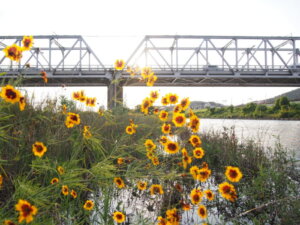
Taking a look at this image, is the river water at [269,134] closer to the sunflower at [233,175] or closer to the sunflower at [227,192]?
the sunflower at [233,175]

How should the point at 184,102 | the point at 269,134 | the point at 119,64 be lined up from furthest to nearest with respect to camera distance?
the point at 269,134, the point at 119,64, the point at 184,102

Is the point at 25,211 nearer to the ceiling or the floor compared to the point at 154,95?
nearer to the floor

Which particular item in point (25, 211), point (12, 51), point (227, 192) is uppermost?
point (12, 51)

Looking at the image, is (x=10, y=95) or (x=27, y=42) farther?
(x=27, y=42)

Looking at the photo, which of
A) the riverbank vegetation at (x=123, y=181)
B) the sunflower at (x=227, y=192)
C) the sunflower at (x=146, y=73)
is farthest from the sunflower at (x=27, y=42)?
the sunflower at (x=227, y=192)

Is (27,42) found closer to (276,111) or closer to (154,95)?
(154,95)

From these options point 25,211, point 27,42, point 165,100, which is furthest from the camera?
point 165,100

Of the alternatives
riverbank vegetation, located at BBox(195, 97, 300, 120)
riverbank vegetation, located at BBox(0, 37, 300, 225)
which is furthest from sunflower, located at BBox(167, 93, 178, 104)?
riverbank vegetation, located at BBox(195, 97, 300, 120)

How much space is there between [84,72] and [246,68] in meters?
18.4

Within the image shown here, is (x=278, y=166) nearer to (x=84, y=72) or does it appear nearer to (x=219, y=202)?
(x=219, y=202)

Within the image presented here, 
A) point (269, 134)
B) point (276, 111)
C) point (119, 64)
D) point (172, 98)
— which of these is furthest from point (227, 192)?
point (276, 111)

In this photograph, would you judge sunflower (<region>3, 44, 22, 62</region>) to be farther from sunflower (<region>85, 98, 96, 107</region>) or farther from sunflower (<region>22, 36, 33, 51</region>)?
sunflower (<region>85, 98, 96, 107</region>)

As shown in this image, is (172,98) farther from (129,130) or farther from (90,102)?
(90,102)

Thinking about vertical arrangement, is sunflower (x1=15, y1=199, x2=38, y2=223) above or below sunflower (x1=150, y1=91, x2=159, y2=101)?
below
